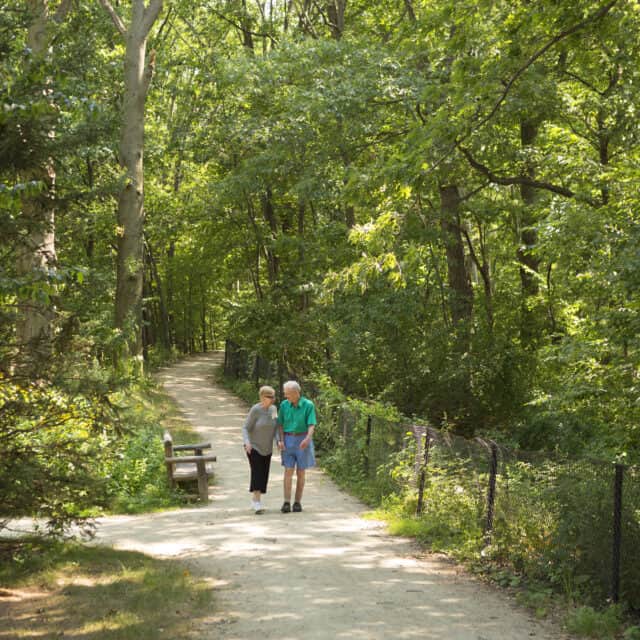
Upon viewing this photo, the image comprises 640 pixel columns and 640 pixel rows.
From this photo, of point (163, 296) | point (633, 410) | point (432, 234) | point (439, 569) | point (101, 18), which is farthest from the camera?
point (163, 296)

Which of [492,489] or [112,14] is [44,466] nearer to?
[492,489]

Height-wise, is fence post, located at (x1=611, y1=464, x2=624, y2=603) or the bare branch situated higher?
the bare branch

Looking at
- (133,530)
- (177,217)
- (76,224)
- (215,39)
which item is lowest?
(133,530)

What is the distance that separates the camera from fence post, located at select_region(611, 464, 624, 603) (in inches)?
257

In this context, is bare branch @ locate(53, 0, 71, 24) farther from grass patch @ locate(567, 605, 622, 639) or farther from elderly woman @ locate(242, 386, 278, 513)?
grass patch @ locate(567, 605, 622, 639)

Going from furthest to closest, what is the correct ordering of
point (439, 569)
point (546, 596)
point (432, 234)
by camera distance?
point (432, 234)
point (439, 569)
point (546, 596)

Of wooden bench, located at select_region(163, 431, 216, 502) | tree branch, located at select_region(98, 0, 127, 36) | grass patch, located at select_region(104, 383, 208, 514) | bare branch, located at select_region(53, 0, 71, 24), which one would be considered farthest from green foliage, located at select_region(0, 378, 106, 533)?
tree branch, located at select_region(98, 0, 127, 36)

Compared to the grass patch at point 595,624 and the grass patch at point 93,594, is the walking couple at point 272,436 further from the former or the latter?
the grass patch at point 595,624

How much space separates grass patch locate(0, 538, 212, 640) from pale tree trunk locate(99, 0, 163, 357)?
15.1m

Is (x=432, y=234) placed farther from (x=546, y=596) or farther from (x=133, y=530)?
(x=546, y=596)

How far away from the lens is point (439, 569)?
26.5 feet

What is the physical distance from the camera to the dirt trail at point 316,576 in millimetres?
6098

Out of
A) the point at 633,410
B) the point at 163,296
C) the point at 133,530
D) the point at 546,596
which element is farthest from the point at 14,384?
the point at 163,296

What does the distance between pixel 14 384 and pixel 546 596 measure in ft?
16.3
